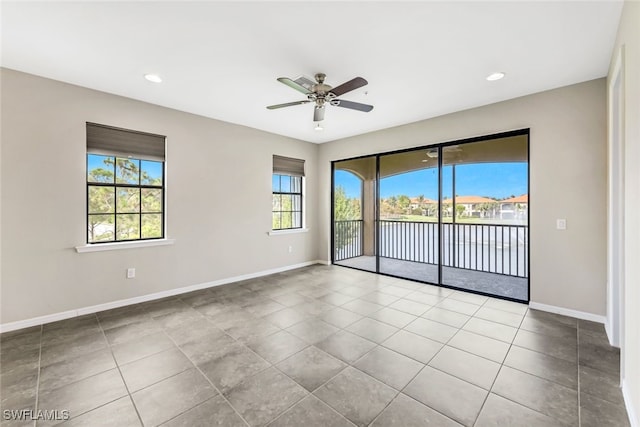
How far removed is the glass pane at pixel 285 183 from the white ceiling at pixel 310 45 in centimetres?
218

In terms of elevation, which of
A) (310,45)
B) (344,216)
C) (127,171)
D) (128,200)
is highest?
(310,45)

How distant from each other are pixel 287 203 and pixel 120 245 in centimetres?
299

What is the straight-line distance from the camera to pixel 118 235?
3.62 meters

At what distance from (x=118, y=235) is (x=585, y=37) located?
5430mm

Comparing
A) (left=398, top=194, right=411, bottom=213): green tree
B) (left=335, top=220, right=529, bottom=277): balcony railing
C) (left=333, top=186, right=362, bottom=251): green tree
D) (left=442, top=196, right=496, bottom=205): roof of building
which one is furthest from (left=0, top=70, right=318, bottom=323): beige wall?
(left=442, top=196, right=496, bottom=205): roof of building

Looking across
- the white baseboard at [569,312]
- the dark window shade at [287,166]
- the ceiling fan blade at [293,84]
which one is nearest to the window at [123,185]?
the dark window shade at [287,166]

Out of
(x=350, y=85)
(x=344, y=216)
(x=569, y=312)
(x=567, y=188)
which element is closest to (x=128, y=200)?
(x=350, y=85)

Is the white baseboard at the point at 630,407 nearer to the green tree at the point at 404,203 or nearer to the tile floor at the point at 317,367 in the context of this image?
the tile floor at the point at 317,367

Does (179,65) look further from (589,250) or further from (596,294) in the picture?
(596,294)

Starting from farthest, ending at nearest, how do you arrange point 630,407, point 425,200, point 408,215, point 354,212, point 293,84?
point 354,212 < point 408,215 < point 425,200 < point 293,84 < point 630,407

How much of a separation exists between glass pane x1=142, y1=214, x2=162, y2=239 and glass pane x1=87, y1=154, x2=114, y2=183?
0.65 metres

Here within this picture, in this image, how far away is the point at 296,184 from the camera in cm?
589

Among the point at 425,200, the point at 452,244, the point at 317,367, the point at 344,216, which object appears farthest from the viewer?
the point at 344,216

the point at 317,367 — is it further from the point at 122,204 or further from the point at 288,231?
the point at 288,231
